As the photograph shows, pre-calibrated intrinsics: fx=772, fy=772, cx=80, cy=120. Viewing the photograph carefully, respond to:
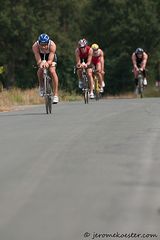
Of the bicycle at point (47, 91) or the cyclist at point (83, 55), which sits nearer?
the bicycle at point (47, 91)

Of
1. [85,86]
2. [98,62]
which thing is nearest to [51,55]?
[85,86]

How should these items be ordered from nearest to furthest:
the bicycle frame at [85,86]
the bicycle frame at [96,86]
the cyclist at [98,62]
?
the bicycle frame at [85,86], the bicycle frame at [96,86], the cyclist at [98,62]

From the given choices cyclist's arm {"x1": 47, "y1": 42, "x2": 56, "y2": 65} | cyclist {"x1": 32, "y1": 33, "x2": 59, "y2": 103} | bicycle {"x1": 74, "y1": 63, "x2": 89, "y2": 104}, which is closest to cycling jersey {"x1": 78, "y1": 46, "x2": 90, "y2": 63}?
bicycle {"x1": 74, "y1": 63, "x2": 89, "y2": 104}

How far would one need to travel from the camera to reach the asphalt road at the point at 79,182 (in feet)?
14.2

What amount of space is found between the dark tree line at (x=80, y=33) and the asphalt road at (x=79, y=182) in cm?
5575

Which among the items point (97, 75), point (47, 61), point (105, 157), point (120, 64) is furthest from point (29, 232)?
point (120, 64)

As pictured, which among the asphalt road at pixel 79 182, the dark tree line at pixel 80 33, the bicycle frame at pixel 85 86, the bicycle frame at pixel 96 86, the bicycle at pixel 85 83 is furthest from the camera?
the dark tree line at pixel 80 33

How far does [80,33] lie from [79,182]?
2769 inches

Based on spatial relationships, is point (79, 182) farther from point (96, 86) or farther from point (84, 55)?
point (96, 86)

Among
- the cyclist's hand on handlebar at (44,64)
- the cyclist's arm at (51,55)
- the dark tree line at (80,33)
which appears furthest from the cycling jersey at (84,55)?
the dark tree line at (80,33)

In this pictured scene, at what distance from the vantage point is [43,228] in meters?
4.27

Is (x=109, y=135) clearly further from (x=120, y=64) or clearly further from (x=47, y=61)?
(x=120, y=64)

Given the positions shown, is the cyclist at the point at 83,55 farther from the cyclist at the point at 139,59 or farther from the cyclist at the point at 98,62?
the cyclist at the point at 139,59

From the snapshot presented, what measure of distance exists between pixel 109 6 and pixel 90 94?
2033 inches
